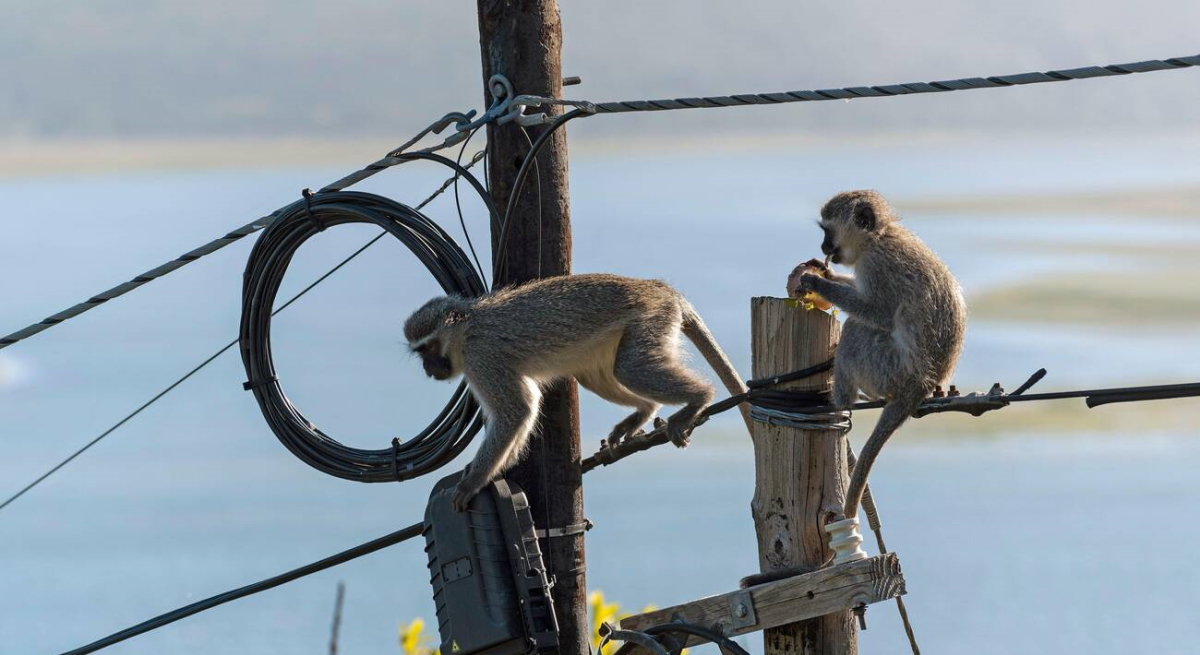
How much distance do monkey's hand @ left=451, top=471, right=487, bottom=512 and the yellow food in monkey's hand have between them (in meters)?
1.74

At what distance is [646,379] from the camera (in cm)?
670

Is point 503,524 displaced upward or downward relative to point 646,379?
downward

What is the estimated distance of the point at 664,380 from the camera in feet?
21.9

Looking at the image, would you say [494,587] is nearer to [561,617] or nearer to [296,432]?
[561,617]

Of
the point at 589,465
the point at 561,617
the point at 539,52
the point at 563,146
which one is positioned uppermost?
the point at 539,52

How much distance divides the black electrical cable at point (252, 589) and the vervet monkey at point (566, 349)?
817 mm

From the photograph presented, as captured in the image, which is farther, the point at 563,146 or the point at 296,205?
the point at 296,205

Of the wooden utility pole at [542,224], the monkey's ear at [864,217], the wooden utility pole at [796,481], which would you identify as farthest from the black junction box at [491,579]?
the monkey's ear at [864,217]

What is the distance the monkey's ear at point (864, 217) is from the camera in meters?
6.54

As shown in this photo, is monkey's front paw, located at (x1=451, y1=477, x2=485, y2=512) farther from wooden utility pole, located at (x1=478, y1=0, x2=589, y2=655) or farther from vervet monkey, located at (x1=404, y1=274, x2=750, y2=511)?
wooden utility pole, located at (x1=478, y1=0, x2=589, y2=655)

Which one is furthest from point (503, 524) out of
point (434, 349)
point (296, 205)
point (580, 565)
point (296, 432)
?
point (296, 205)

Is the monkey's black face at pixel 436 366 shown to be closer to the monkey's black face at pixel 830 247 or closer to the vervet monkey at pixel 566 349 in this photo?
the vervet monkey at pixel 566 349

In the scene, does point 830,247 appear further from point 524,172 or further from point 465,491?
point 465,491

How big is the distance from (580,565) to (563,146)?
217cm
